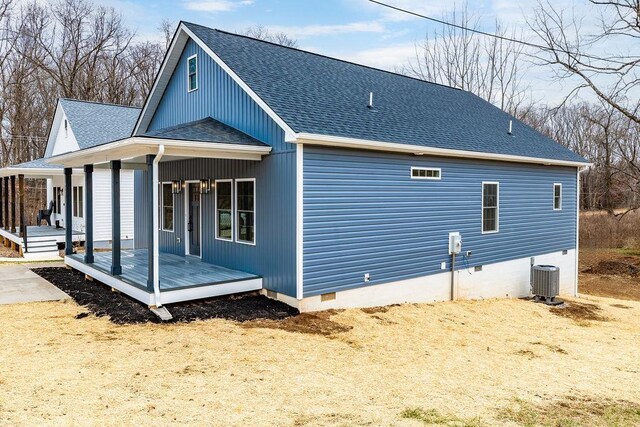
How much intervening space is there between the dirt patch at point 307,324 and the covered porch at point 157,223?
4.55 ft

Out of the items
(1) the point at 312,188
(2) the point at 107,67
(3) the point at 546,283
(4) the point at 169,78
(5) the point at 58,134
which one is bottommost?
(3) the point at 546,283

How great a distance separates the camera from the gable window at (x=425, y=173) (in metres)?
10.3

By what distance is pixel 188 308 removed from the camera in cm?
823

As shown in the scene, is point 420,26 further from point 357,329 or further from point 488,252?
point 357,329

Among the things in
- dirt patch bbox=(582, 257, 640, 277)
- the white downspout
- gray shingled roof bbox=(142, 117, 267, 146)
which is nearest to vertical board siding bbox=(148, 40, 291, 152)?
gray shingled roof bbox=(142, 117, 267, 146)

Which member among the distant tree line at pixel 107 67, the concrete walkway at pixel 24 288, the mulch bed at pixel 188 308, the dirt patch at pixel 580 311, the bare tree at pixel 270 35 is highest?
the bare tree at pixel 270 35

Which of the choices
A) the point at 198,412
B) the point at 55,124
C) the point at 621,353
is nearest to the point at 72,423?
the point at 198,412

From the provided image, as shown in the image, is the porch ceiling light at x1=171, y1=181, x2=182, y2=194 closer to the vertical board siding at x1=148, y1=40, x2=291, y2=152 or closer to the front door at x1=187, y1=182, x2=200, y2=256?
the front door at x1=187, y1=182, x2=200, y2=256

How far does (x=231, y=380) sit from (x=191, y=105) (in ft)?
26.5

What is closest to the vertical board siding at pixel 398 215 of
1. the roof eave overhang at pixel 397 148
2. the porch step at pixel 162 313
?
the roof eave overhang at pixel 397 148

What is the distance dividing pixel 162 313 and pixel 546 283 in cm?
965

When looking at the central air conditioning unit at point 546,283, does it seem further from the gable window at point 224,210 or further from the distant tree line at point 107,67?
the distant tree line at point 107,67

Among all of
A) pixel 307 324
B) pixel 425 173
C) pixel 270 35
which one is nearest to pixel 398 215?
pixel 425 173

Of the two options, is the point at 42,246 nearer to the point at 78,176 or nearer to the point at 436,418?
the point at 78,176
